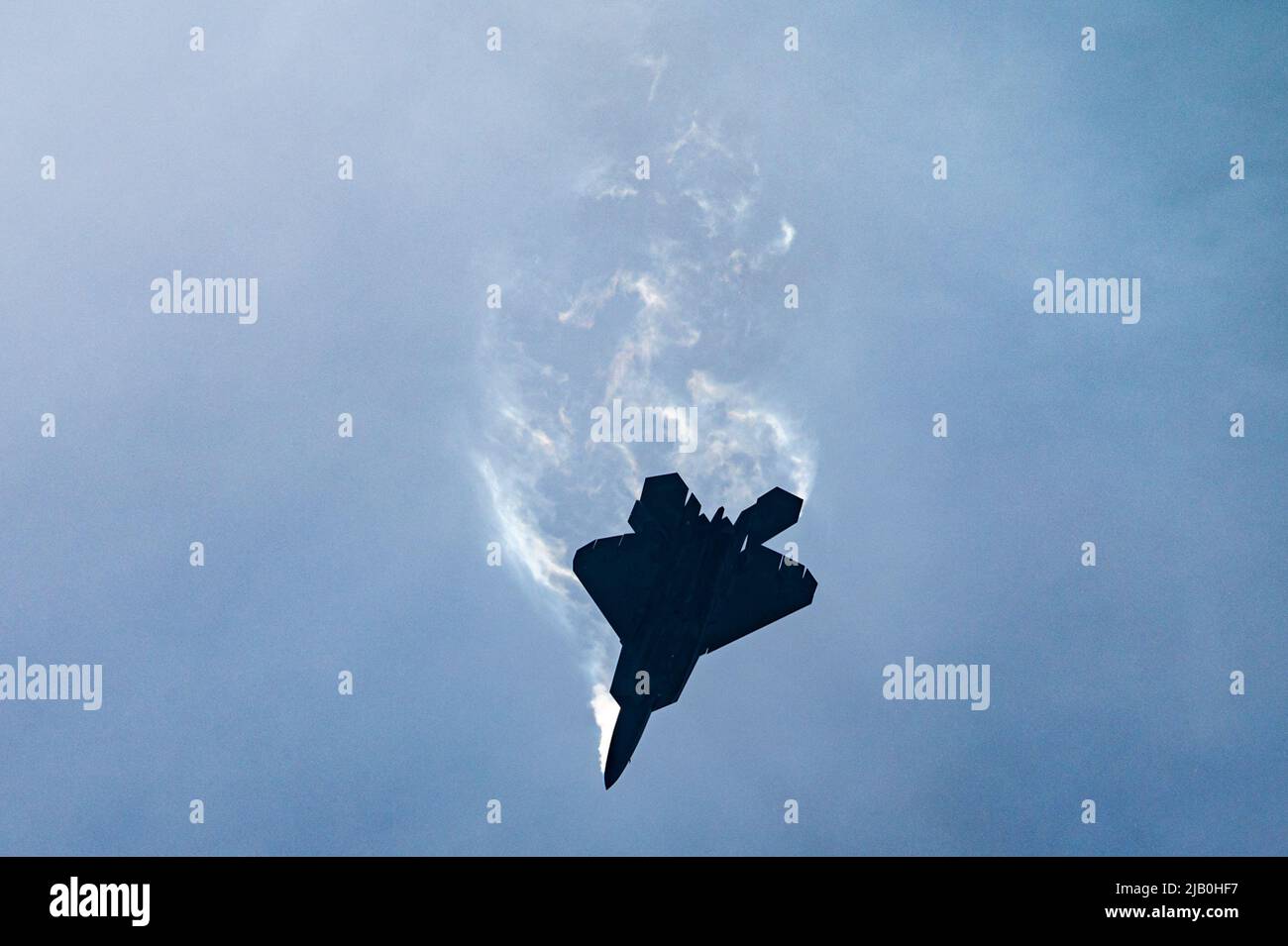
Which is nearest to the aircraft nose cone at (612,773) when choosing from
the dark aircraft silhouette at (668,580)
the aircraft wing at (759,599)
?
the dark aircraft silhouette at (668,580)

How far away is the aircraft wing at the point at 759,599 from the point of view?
44656 millimetres

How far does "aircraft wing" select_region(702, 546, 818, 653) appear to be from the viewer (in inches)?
1758

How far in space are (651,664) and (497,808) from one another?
1033 centimetres

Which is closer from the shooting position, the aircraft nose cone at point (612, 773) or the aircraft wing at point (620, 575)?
the aircraft nose cone at point (612, 773)

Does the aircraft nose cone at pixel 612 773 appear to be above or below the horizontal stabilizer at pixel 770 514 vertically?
below

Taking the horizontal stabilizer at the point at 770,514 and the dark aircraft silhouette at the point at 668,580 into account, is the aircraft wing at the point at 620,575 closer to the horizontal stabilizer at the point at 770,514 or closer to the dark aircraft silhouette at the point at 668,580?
the dark aircraft silhouette at the point at 668,580

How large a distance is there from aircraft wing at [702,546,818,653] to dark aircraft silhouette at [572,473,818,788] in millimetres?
65

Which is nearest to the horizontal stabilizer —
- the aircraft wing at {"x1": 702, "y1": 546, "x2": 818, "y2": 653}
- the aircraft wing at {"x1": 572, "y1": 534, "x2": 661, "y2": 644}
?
the aircraft wing at {"x1": 702, "y1": 546, "x2": 818, "y2": 653}

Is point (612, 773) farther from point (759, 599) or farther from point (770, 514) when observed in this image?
point (770, 514)

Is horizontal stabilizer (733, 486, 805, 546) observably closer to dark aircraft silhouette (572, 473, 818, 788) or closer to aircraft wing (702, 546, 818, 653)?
dark aircraft silhouette (572, 473, 818, 788)

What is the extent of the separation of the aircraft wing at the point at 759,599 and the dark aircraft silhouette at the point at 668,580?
0.06 metres

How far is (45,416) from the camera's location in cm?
4659
